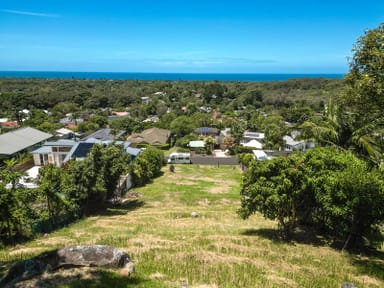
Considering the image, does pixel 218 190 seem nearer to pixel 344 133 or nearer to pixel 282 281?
pixel 344 133

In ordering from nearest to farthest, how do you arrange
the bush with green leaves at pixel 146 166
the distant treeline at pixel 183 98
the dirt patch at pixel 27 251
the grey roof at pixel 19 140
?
the dirt patch at pixel 27 251
the bush with green leaves at pixel 146 166
the grey roof at pixel 19 140
the distant treeline at pixel 183 98

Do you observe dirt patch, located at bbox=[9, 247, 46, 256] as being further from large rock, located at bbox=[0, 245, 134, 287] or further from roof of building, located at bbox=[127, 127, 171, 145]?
roof of building, located at bbox=[127, 127, 171, 145]

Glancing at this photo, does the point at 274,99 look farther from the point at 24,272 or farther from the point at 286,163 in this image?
the point at 24,272

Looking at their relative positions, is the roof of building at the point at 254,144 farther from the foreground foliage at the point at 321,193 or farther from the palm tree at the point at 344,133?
the foreground foliage at the point at 321,193

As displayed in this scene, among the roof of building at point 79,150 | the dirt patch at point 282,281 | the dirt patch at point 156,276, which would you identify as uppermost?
the dirt patch at point 156,276

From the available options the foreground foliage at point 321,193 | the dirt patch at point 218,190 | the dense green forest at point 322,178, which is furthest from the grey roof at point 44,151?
the foreground foliage at point 321,193
